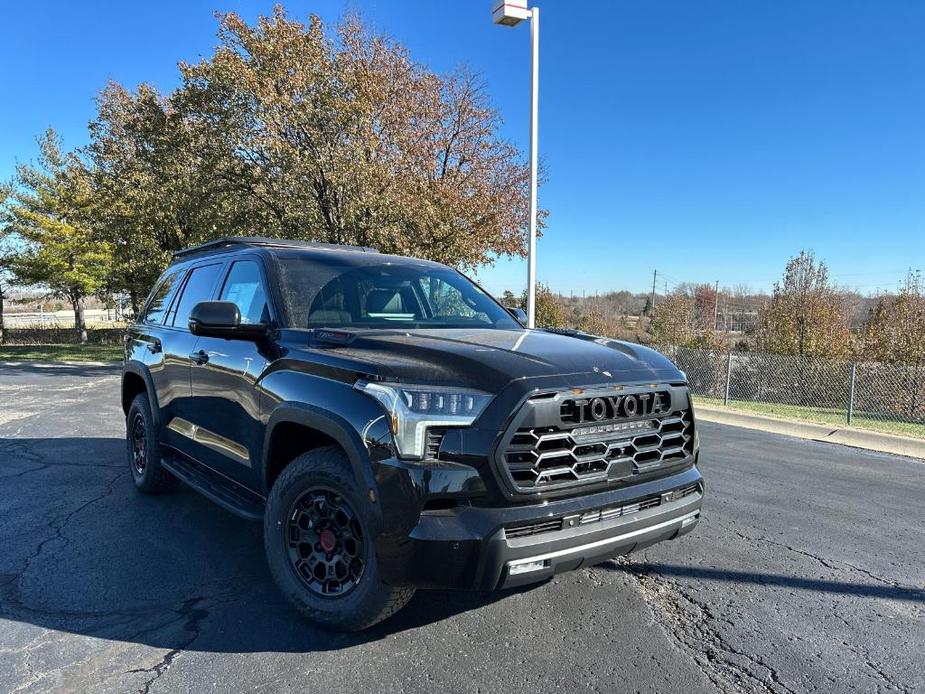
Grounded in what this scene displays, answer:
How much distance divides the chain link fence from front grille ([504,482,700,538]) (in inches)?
377

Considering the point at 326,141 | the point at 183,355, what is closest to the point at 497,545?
the point at 183,355

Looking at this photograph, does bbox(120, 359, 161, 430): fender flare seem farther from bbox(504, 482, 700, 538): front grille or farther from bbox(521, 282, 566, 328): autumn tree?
bbox(521, 282, 566, 328): autumn tree

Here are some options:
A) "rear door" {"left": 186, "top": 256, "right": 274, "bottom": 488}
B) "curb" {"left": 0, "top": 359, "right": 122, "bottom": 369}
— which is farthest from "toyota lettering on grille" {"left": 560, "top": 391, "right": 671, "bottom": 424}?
"curb" {"left": 0, "top": 359, "right": 122, "bottom": 369}

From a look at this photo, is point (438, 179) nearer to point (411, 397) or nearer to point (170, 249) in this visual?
point (170, 249)

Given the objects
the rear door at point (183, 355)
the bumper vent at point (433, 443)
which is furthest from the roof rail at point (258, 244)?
the bumper vent at point (433, 443)

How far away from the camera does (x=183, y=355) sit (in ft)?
14.2

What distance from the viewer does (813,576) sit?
3.77m

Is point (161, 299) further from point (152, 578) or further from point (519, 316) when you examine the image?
point (519, 316)

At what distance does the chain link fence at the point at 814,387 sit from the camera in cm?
1252

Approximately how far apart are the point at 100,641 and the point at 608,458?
259cm

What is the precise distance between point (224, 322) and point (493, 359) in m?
1.54

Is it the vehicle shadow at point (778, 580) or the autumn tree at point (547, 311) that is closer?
the vehicle shadow at point (778, 580)

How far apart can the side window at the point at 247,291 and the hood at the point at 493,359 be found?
76cm

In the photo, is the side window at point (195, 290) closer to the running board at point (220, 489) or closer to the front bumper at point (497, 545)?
the running board at point (220, 489)
